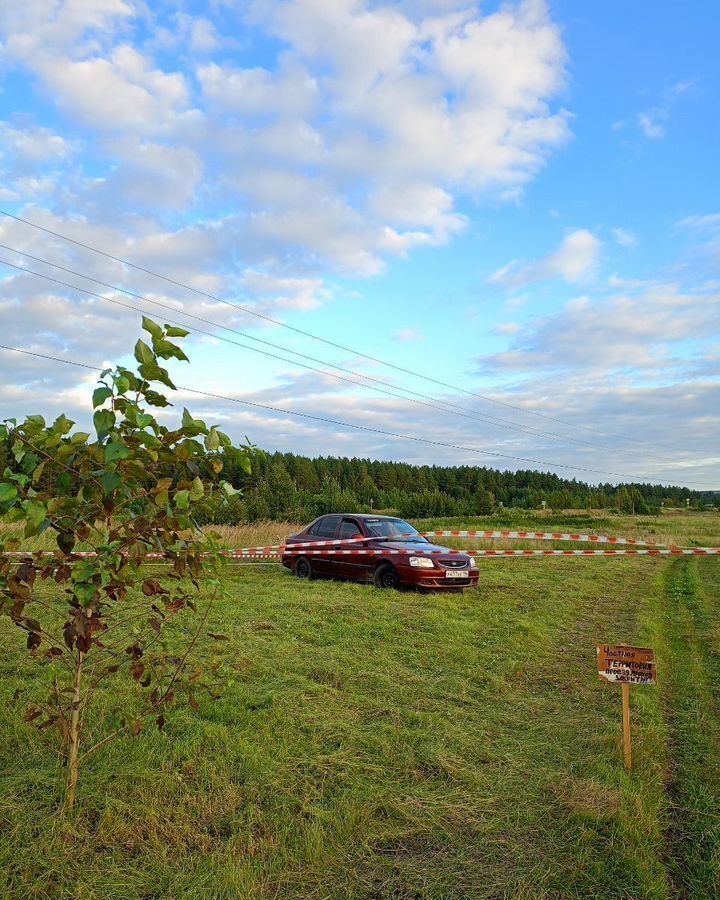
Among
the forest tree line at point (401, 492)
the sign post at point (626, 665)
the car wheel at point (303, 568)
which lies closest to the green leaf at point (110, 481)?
the sign post at point (626, 665)

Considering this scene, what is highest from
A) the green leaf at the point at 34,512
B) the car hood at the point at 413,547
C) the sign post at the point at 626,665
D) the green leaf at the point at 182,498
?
the green leaf at the point at 182,498

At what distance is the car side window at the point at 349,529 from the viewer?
12.9 meters

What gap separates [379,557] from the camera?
1191cm

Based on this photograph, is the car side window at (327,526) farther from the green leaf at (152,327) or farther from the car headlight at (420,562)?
the green leaf at (152,327)

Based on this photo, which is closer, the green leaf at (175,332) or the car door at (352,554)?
the green leaf at (175,332)

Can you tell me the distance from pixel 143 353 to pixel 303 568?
10939 mm

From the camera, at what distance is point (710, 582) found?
14617 millimetres

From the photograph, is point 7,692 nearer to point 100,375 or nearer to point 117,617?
point 117,617

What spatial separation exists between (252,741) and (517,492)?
9840 centimetres

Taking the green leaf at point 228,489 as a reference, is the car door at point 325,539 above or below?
below

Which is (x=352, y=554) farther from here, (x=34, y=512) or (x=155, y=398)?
(x=34, y=512)

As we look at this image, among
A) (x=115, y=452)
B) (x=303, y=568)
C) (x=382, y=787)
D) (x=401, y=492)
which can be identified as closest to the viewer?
(x=115, y=452)

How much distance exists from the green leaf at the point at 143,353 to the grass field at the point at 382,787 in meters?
2.34

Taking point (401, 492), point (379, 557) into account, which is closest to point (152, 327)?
point (379, 557)
